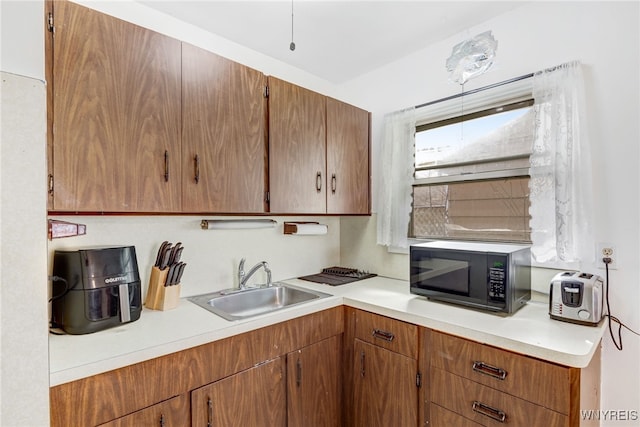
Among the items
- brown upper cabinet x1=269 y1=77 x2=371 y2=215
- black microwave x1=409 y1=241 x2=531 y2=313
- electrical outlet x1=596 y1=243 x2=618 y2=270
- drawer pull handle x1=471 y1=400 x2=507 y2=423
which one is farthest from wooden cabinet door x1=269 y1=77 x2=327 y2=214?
electrical outlet x1=596 y1=243 x2=618 y2=270

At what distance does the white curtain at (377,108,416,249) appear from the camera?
2.21 metres

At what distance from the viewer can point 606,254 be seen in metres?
1.46

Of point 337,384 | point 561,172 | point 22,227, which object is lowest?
point 337,384

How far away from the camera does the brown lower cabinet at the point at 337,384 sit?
3.55 ft

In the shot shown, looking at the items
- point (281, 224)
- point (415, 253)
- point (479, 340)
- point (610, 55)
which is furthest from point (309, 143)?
point (610, 55)

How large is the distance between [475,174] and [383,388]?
136 centimetres

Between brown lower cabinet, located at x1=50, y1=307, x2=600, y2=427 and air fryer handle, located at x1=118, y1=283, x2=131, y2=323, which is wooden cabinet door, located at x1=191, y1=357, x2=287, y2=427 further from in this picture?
air fryer handle, located at x1=118, y1=283, x2=131, y2=323

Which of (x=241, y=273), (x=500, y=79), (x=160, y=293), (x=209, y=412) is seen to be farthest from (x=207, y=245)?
(x=500, y=79)

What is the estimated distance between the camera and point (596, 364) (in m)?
1.40

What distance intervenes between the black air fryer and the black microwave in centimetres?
145

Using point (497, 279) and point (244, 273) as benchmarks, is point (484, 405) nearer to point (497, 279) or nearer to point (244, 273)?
point (497, 279)

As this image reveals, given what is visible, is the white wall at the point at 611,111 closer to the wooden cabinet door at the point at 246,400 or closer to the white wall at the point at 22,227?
the wooden cabinet door at the point at 246,400

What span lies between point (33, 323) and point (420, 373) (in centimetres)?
147

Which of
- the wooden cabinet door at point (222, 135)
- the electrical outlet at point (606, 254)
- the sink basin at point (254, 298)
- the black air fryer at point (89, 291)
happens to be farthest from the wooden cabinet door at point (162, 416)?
the electrical outlet at point (606, 254)
